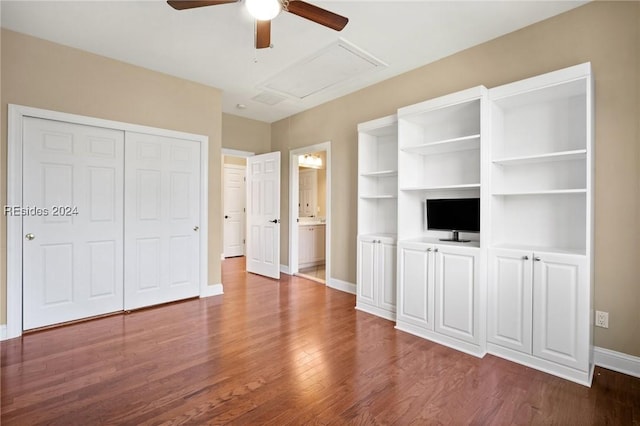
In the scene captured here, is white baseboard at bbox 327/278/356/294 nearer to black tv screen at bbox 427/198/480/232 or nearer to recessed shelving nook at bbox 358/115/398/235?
recessed shelving nook at bbox 358/115/398/235

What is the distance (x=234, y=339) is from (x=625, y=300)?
3154 mm

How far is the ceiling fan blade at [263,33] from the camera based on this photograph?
2.28m

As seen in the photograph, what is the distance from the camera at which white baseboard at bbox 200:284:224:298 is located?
4207mm

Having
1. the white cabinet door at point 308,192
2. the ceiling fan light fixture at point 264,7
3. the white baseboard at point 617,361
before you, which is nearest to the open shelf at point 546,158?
the white baseboard at point 617,361

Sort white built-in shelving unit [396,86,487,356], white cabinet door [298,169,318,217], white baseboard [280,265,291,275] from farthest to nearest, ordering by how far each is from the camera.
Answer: white cabinet door [298,169,318,217]
white baseboard [280,265,291,275]
white built-in shelving unit [396,86,487,356]

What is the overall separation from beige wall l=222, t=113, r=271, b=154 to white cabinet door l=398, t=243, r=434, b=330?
3.62 meters

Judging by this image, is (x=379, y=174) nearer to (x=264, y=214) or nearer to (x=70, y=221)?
(x=264, y=214)

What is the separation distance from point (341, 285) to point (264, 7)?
11.6 ft

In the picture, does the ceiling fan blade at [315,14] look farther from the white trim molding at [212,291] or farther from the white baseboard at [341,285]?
the white trim molding at [212,291]

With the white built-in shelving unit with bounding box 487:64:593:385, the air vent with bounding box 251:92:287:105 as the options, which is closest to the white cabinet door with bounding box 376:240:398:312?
the white built-in shelving unit with bounding box 487:64:593:385

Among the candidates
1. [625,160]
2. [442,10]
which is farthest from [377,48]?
[625,160]

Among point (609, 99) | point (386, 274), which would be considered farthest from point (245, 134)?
point (609, 99)

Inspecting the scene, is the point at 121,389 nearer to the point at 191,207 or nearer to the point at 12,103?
the point at 191,207

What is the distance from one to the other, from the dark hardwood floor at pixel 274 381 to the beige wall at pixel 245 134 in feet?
10.6
